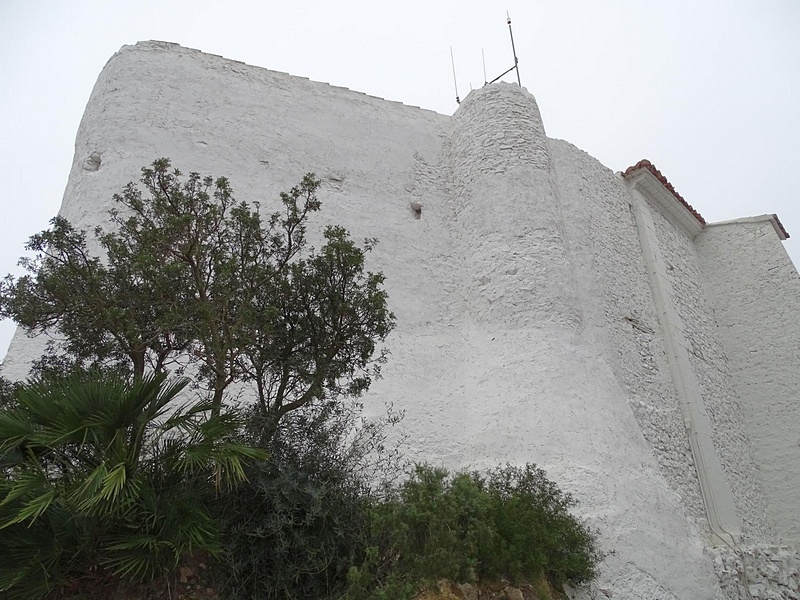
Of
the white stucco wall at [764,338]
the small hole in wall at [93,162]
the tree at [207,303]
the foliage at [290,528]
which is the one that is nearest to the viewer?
the foliage at [290,528]

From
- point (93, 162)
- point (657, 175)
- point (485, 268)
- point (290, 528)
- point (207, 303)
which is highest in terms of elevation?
point (657, 175)

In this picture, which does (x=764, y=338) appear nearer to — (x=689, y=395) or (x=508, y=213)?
(x=689, y=395)

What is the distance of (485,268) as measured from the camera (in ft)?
31.1

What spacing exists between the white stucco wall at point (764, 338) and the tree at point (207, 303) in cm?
948

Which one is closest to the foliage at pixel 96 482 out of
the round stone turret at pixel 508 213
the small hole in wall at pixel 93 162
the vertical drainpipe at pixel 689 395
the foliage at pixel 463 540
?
the foliage at pixel 463 540

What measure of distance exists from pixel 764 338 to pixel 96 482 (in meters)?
13.4

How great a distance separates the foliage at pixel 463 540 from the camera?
4.62 metres

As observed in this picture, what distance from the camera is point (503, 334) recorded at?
875cm

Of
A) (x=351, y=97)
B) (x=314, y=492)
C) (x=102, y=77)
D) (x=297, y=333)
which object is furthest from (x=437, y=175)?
(x=314, y=492)

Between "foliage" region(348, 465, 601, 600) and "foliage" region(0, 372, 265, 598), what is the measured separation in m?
1.22

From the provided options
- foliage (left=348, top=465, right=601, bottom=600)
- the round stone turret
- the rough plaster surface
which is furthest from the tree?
the round stone turret

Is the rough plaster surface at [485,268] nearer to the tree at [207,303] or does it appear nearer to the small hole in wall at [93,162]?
the small hole in wall at [93,162]

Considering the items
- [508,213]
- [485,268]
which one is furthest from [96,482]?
[508,213]

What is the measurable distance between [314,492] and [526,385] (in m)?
4.13
